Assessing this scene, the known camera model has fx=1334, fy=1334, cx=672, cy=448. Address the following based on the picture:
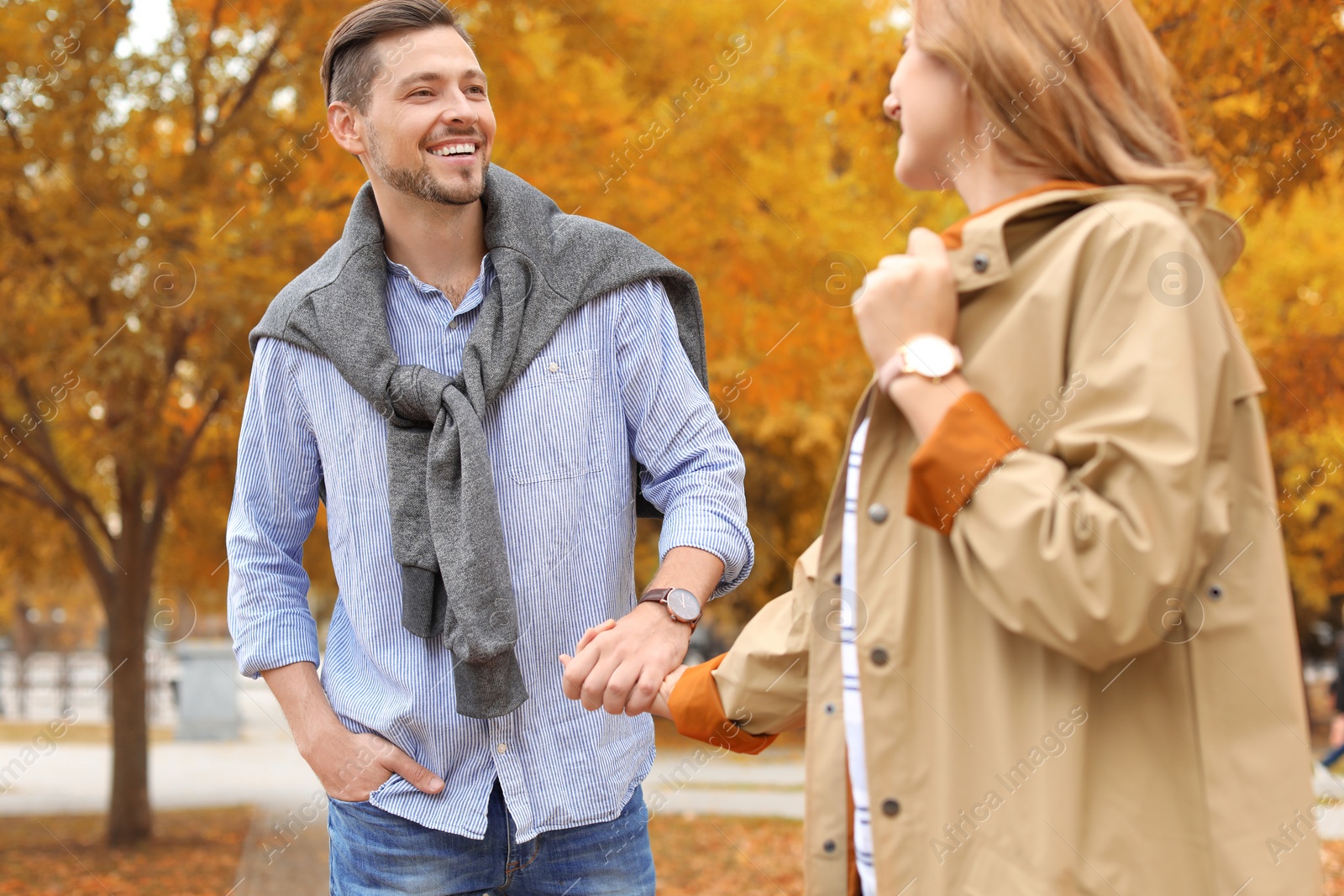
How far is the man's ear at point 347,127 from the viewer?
8.70ft

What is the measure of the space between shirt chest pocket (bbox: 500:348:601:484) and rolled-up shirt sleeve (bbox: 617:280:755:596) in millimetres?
100

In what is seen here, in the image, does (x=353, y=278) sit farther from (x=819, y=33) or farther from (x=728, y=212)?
(x=819, y=33)

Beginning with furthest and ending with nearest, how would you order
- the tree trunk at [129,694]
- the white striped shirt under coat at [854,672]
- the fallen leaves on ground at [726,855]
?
the tree trunk at [129,694] < the fallen leaves on ground at [726,855] < the white striped shirt under coat at [854,672]

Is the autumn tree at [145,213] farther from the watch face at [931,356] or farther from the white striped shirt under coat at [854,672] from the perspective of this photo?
the watch face at [931,356]

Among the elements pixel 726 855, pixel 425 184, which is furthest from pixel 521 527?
pixel 726 855

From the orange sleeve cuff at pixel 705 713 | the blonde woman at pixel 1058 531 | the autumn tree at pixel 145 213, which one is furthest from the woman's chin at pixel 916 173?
the autumn tree at pixel 145 213

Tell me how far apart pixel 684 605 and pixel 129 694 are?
7.95 metres

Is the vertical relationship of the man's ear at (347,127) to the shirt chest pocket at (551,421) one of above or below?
above

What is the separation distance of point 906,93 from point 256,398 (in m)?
1.44

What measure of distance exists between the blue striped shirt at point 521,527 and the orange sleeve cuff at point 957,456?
922 millimetres

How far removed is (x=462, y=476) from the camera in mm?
2301

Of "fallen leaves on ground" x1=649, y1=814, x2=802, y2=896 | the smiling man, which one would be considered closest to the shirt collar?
the smiling man

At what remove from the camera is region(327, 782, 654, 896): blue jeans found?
2.36 metres

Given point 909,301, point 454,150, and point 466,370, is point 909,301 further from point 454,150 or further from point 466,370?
point 454,150
